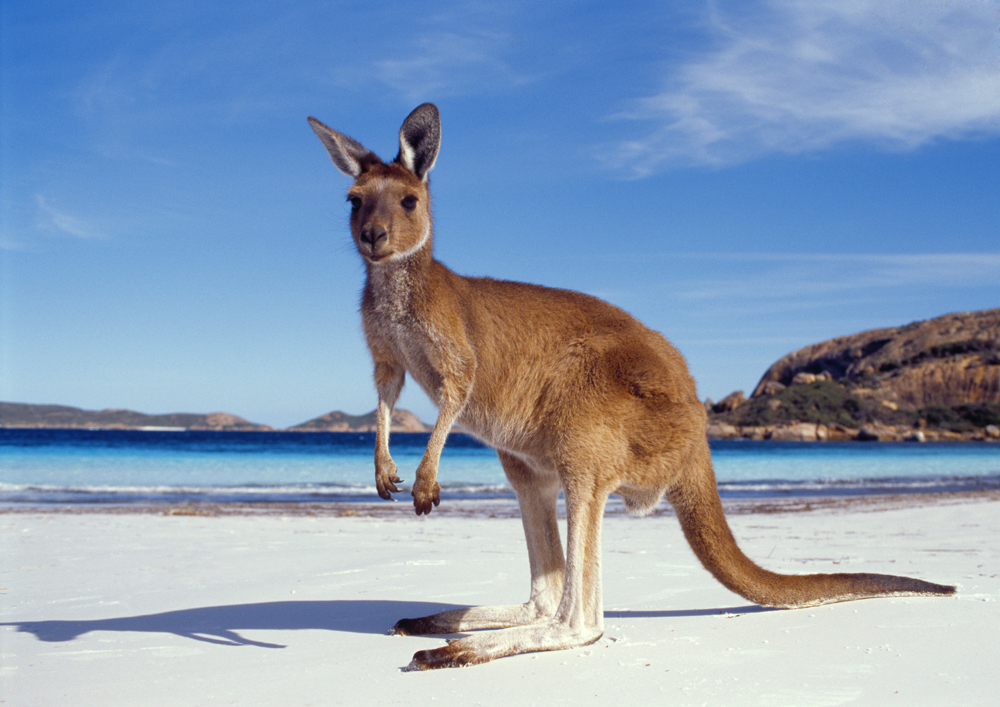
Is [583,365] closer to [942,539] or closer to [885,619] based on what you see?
[885,619]

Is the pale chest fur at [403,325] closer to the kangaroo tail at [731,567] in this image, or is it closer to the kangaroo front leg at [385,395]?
the kangaroo front leg at [385,395]

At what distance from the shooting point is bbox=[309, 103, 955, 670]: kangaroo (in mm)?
3010

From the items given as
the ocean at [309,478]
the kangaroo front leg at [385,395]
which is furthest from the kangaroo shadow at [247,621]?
→ the ocean at [309,478]

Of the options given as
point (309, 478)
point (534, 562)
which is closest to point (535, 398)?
point (534, 562)

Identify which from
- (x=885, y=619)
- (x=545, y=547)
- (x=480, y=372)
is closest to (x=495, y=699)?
(x=545, y=547)

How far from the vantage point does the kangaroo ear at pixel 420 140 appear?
3.05 metres

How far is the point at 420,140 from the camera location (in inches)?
124

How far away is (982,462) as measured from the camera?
29891mm

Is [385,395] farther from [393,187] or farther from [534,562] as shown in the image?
[534,562]

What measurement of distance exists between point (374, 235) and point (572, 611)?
1.61 meters

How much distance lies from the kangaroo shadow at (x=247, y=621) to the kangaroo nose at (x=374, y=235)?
5.78ft

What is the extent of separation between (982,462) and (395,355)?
108 feet

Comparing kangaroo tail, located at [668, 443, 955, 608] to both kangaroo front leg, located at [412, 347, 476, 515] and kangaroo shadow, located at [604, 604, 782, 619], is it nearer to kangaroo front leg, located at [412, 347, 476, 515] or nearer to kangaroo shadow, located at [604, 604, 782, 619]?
kangaroo shadow, located at [604, 604, 782, 619]

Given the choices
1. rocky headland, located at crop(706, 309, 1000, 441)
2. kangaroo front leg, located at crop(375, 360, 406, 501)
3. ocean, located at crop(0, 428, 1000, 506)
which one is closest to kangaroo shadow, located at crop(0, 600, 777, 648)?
kangaroo front leg, located at crop(375, 360, 406, 501)
